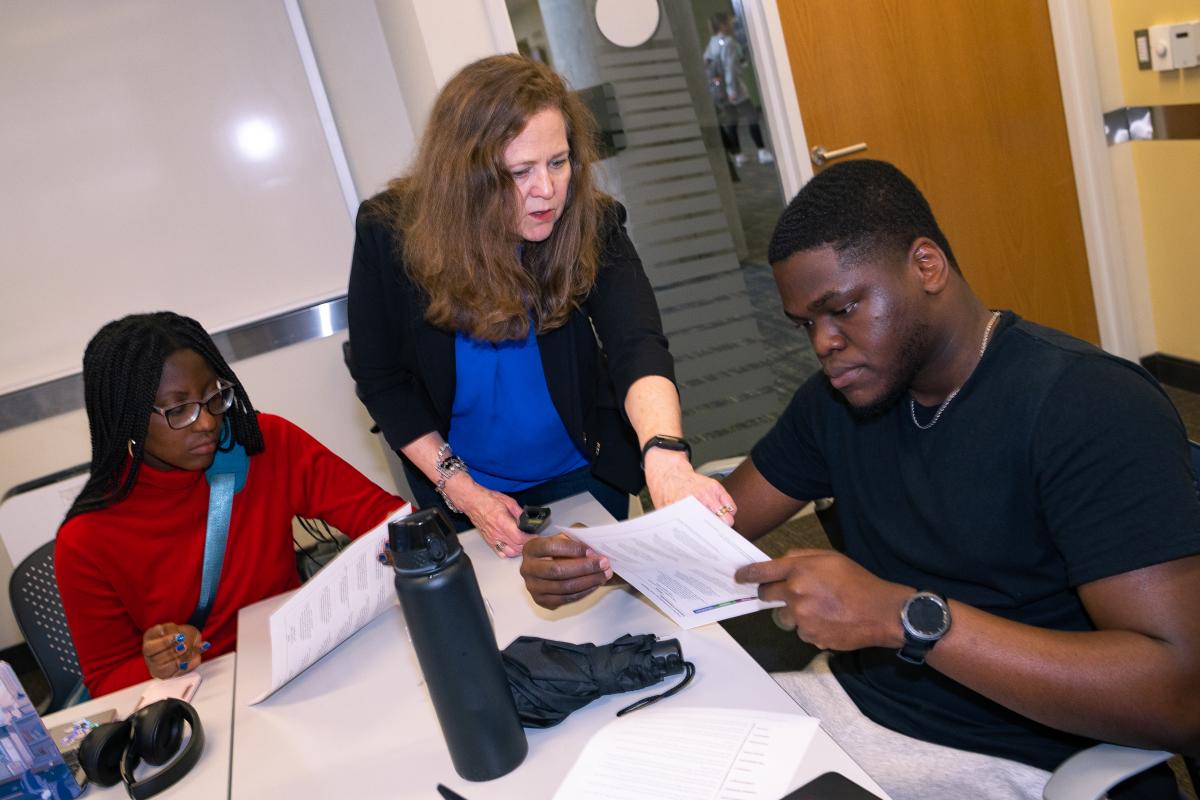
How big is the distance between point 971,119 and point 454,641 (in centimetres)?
347

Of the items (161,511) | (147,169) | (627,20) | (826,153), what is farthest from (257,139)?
(161,511)

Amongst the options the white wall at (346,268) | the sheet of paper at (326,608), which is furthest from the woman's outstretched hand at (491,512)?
the white wall at (346,268)

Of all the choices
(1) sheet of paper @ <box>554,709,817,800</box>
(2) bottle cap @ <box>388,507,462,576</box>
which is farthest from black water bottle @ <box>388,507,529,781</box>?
(1) sheet of paper @ <box>554,709,817,800</box>

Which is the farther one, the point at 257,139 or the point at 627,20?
the point at 257,139

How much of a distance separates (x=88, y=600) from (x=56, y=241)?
2.32 m

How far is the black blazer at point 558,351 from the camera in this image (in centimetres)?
197

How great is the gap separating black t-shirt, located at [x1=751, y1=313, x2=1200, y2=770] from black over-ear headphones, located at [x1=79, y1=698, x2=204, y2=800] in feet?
3.30

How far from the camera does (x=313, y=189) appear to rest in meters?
3.95

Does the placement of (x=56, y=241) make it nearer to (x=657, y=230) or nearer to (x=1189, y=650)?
(x=657, y=230)

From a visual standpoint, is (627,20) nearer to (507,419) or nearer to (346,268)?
(346,268)

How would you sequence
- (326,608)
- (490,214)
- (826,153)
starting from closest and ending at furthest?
(326,608) < (490,214) < (826,153)

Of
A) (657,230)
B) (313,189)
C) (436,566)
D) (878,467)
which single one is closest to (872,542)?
(878,467)

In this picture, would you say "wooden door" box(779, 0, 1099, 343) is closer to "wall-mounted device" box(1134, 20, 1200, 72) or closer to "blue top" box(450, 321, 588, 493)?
"wall-mounted device" box(1134, 20, 1200, 72)

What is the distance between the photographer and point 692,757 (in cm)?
116
